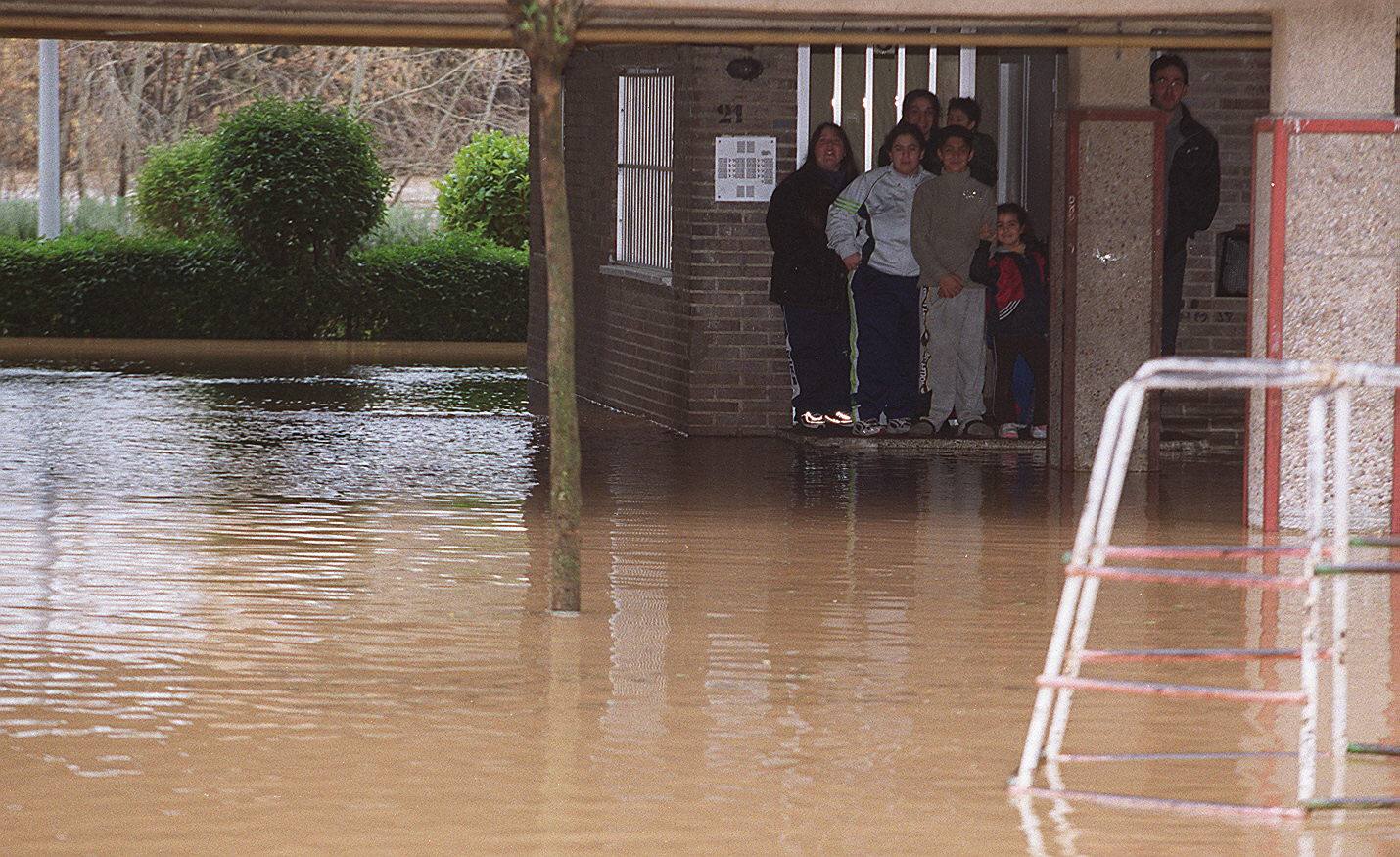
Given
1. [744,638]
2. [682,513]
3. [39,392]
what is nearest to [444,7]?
[682,513]

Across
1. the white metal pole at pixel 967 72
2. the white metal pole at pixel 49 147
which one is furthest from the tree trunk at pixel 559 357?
the white metal pole at pixel 49 147

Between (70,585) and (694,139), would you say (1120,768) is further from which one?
(694,139)

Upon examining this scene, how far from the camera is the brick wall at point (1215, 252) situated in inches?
596

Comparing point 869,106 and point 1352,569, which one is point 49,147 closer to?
point 869,106

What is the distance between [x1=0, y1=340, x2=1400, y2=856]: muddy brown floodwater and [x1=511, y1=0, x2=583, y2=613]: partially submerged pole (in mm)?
287

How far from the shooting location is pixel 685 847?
5500 mm

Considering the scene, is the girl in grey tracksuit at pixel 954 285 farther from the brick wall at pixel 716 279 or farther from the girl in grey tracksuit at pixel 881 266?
the brick wall at pixel 716 279

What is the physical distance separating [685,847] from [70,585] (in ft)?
13.7

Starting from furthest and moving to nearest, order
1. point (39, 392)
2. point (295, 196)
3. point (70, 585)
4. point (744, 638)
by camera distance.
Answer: point (295, 196) → point (39, 392) → point (70, 585) → point (744, 638)

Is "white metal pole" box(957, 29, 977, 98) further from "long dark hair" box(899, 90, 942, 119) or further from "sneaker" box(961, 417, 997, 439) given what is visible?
"sneaker" box(961, 417, 997, 439)

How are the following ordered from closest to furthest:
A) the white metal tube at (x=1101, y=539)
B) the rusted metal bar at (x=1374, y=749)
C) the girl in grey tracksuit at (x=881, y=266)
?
the white metal tube at (x=1101, y=539)
the rusted metal bar at (x=1374, y=749)
the girl in grey tracksuit at (x=881, y=266)

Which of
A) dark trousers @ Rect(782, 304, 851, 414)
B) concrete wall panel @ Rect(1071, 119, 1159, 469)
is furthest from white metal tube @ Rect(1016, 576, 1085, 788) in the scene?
dark trousers @ Rect(782, 304, 851, 414)

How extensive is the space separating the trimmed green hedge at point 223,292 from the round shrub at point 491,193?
309 cm

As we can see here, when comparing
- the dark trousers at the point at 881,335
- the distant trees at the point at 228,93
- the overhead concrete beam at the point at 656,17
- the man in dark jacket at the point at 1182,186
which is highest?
the distant trees at the point at 228,93
